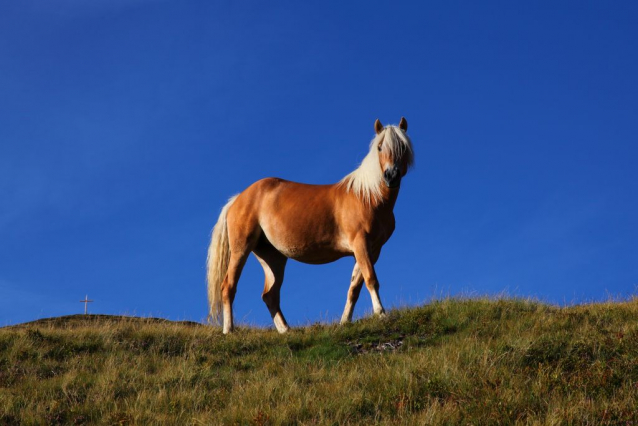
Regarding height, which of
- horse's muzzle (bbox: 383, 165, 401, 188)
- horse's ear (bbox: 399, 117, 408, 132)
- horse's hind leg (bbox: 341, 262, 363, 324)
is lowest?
horse's hind leg (bbox: 341, 262, 363, 324)

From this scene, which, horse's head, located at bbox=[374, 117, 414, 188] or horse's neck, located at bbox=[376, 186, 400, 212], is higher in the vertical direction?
horse's head, located at bbox=[374, 117, 414, 188]

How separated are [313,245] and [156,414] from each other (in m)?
5.50

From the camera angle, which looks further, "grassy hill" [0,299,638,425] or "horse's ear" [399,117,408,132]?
"horse's ear" [399,117,408,132]

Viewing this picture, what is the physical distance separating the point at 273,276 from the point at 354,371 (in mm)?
5260

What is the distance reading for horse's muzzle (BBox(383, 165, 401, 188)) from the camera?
1130 cm

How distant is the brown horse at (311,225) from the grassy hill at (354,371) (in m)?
0.95

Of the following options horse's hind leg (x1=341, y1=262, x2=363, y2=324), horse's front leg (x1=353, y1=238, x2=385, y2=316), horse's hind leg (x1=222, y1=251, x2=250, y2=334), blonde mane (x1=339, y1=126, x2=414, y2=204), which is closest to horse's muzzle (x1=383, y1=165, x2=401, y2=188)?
blonde mane (x1=339, y1=126, x2=414, y2=204)

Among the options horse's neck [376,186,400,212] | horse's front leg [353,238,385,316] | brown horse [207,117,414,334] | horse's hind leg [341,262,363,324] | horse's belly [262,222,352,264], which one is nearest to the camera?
horse's front leg [353,238,385,316]

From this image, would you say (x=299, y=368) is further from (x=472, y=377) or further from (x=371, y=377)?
(x=472, y=377)

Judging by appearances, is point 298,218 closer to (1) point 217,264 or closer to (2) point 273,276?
(2) point 273,276

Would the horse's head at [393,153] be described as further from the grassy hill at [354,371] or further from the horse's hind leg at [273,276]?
the horse's hind leg at [273,276]

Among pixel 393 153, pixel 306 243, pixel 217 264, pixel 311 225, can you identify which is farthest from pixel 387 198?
pixel 217 264

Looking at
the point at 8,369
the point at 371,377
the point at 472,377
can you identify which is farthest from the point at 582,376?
the point at 8,369

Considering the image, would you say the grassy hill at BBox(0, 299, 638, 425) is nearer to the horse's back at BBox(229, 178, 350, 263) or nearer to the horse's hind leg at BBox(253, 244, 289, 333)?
the horse's hind leg at BBox(253, 244, 289, 333)
